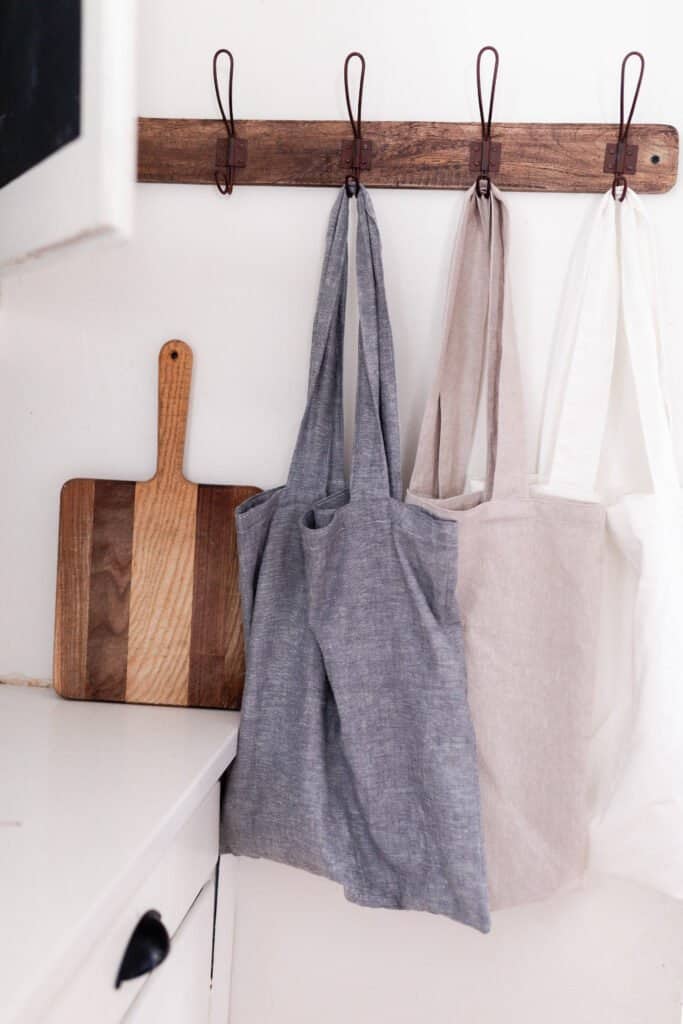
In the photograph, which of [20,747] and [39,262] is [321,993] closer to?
[20,747]

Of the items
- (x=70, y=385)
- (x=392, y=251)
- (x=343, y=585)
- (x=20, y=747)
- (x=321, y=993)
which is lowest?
(x=321, y=993)

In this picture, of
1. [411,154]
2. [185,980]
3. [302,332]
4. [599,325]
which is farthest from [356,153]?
[185,980]

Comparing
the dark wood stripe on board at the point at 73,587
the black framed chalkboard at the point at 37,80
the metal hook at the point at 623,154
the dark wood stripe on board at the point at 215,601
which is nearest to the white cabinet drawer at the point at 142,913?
the dark wood stripe on board at the point at 215,601

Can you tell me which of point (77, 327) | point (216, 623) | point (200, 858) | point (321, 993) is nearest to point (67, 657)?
point (216, 623)

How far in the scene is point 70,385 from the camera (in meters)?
1.12

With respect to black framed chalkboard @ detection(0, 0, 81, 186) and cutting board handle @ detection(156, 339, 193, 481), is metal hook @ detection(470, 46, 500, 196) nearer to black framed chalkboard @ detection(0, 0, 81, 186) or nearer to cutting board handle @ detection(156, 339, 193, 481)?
cutting board handle @ detection(156, 339, 193, 481)

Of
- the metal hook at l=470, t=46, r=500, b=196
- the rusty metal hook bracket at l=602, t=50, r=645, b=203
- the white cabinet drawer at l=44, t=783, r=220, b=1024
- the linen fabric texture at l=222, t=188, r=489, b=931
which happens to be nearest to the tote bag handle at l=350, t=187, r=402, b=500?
the linen fabric texture at l=222, t=188, r=489, b=931

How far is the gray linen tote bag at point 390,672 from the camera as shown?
92cm

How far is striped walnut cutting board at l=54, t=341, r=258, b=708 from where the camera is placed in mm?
1061

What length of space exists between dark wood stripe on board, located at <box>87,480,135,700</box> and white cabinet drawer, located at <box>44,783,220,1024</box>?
200 millimetres

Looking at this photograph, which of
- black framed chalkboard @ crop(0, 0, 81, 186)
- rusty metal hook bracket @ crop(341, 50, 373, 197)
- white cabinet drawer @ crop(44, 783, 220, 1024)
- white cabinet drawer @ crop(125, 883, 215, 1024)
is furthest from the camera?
rusty metal hook bracket @ crop(341, 50, 373, 197)

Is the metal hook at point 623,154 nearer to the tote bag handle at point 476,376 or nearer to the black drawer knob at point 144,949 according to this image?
the tote bag handle at point 476,376

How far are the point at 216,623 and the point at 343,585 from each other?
0.65 ft

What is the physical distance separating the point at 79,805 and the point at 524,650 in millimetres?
484
